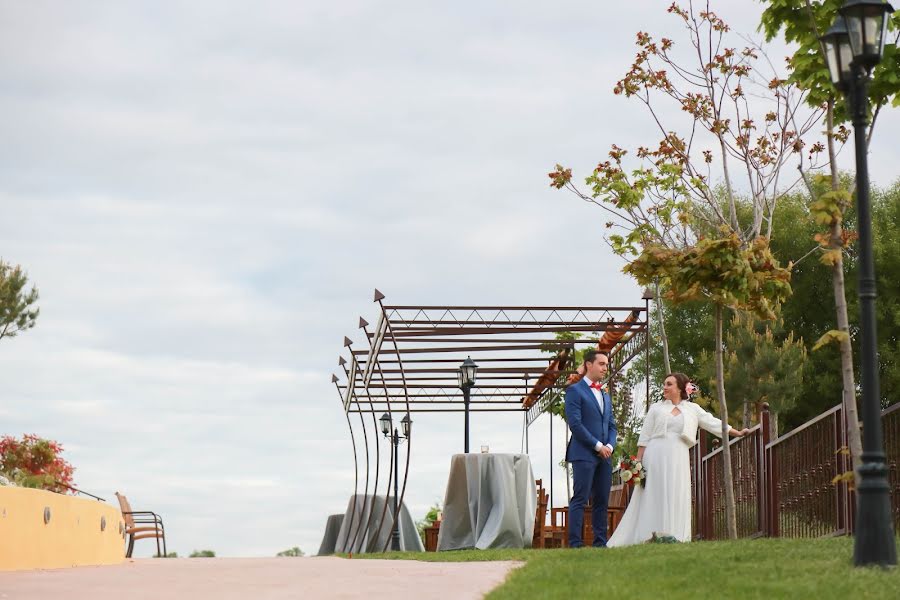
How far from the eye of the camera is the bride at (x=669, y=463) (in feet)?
39.7

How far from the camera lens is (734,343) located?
93.6 ft

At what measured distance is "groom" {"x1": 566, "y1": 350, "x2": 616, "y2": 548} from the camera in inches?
465

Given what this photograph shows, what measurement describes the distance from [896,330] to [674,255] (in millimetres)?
22019

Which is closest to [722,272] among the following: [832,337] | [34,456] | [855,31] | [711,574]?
[832,337]

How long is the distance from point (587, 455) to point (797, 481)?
2741 mm

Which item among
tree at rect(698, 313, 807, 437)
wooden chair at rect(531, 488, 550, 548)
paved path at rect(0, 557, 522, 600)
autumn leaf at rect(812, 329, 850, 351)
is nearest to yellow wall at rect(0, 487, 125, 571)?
paved path at rect(0, 557, 522, 600)

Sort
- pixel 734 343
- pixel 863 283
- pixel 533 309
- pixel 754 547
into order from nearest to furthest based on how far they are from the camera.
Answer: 1. pixel 863 283
2. pixel 754 547
3. pixel 533 309
4. pixel 734 343

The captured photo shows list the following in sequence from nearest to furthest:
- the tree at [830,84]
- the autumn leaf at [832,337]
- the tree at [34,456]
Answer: the autumn leaf at [832,337]
the tree at [830,84]
the tree at [34,456]

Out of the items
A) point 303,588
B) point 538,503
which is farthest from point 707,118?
point 303,588

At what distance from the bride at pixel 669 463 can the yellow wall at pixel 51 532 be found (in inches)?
236

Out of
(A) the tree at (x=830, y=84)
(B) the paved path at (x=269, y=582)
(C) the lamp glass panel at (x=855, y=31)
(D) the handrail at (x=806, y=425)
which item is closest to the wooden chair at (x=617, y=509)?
(D) the handrail at (x=806, y=425)

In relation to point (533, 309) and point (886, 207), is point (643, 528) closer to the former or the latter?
point (533, 309)

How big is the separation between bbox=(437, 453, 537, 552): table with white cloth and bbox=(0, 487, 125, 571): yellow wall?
14.6 ft

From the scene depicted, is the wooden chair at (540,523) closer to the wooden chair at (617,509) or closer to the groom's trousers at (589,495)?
the wooden chair at (617,509)
